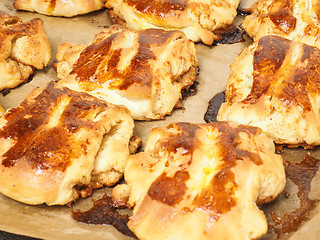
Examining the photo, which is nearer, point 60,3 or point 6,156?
point 6,156

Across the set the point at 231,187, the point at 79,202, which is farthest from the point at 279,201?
the point at 79,202

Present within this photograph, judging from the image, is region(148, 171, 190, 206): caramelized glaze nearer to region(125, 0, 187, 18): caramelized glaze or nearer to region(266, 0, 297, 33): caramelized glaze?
region(125, 0, 187, 18): caramelized glaze

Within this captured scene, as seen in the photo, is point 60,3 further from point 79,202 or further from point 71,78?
point 79,202

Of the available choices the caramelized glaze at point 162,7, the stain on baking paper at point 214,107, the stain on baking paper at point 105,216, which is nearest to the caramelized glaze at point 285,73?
the stain on baking paper at point 214,107

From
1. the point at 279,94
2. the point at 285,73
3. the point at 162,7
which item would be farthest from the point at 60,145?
the point at 162,7

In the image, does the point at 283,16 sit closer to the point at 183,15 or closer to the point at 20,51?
the point at 183,15

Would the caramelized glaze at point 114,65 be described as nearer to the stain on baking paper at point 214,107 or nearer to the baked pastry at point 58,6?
the stain on baking paper at point 214,107

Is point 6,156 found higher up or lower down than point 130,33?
lower down
